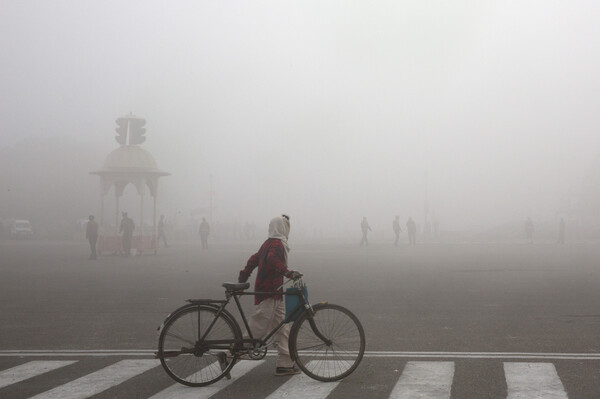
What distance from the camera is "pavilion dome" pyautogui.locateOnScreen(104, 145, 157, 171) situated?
37062 millimetres

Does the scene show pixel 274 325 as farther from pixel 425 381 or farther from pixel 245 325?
pixel 425 381

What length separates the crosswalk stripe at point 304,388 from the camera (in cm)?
656

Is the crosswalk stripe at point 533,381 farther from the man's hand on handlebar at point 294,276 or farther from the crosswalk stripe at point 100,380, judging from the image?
the crosswalk stripe at point 100,380

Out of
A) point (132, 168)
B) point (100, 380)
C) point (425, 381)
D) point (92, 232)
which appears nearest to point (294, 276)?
point (425, 381)

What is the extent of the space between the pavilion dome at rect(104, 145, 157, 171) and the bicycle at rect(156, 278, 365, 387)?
99.6 feet

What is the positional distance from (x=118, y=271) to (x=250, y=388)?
17.9 m

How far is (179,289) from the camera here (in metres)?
17.4

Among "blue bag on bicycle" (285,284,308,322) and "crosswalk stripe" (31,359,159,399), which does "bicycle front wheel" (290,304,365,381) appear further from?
"crosswalk stripe" (31,359,159,399)

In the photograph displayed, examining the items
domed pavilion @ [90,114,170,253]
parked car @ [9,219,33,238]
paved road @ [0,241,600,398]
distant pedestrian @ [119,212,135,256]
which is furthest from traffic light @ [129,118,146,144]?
parked car @ [9,219,33,238]

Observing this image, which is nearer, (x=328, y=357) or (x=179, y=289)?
(x=328, y=357)

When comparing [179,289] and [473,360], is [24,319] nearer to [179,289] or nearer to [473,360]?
[179,289]

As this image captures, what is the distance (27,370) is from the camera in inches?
307

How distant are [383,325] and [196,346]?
4.36 metres

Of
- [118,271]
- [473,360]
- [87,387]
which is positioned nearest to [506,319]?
[473,360]
